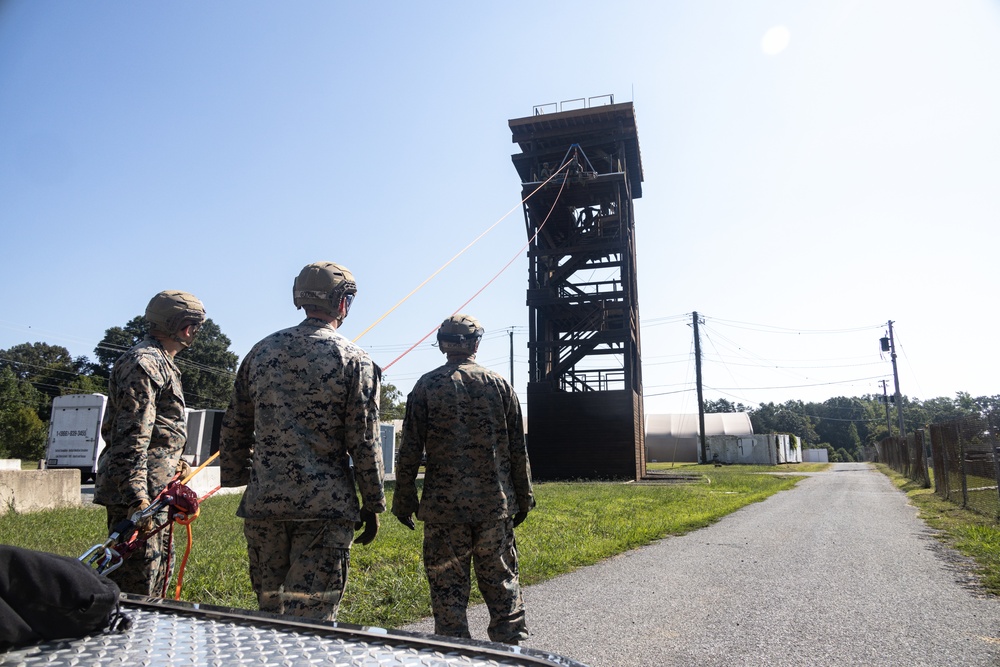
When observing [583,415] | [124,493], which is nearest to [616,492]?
[583,415]

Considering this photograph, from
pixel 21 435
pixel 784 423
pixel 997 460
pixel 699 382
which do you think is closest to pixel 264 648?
pixel 997 460

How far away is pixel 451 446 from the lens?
12.8 feet

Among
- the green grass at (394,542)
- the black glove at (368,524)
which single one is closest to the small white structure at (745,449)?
the green grass at (394,542)

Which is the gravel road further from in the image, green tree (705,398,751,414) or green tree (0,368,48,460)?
green tree (705,398,751,414)

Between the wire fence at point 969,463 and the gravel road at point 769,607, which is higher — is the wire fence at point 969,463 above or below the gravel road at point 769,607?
Answer: above

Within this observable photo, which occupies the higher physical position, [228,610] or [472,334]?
[472,334]

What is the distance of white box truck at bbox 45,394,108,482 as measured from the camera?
2220 centimetres

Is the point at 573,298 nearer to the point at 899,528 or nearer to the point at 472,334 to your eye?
the point at 899,528

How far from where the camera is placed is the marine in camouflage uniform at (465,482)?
12.3ft

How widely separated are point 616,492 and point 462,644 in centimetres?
1607

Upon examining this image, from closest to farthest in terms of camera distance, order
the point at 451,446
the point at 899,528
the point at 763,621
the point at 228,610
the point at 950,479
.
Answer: the point at 228,610
the point at 451,446
the point at 763,621
the point at 899,528
the point at 950,479

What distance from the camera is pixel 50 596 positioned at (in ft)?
3.97

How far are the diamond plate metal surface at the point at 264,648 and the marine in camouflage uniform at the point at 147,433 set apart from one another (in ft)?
6.60

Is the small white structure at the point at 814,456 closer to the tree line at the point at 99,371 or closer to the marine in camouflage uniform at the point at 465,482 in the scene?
the tree line at the point at 99,371
